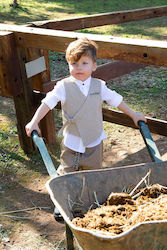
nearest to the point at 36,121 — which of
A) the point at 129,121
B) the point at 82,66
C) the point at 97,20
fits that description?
the point at 82,66

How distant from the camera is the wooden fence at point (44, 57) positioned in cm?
240

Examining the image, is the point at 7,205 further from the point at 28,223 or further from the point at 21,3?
the point at 21,3

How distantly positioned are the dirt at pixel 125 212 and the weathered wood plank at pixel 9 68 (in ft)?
5.99

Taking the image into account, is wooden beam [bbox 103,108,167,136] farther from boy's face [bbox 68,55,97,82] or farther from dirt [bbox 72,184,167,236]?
dirt [bbox 72,184,167,236]

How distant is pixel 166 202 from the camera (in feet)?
5.90

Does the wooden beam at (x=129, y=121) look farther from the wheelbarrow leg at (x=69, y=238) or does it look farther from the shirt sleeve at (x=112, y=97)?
the wheelbarrow leg at (x=69, y=238)

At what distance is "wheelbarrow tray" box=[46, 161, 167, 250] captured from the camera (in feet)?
4.68

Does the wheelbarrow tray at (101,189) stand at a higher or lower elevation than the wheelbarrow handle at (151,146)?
lower

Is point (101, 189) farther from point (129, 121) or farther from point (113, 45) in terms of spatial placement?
point (129, 121)

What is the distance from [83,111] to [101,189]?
65 cm

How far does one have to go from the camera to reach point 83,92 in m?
2.44

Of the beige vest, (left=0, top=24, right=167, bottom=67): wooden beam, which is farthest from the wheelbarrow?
(left=0, top=24, right=167, bottom=67): wooden beam

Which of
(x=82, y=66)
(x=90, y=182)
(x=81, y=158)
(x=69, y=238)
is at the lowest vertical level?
(x=69, y=238)

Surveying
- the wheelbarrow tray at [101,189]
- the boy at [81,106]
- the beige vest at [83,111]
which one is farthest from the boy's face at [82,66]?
the wheelbarrow tray at [101,189]
